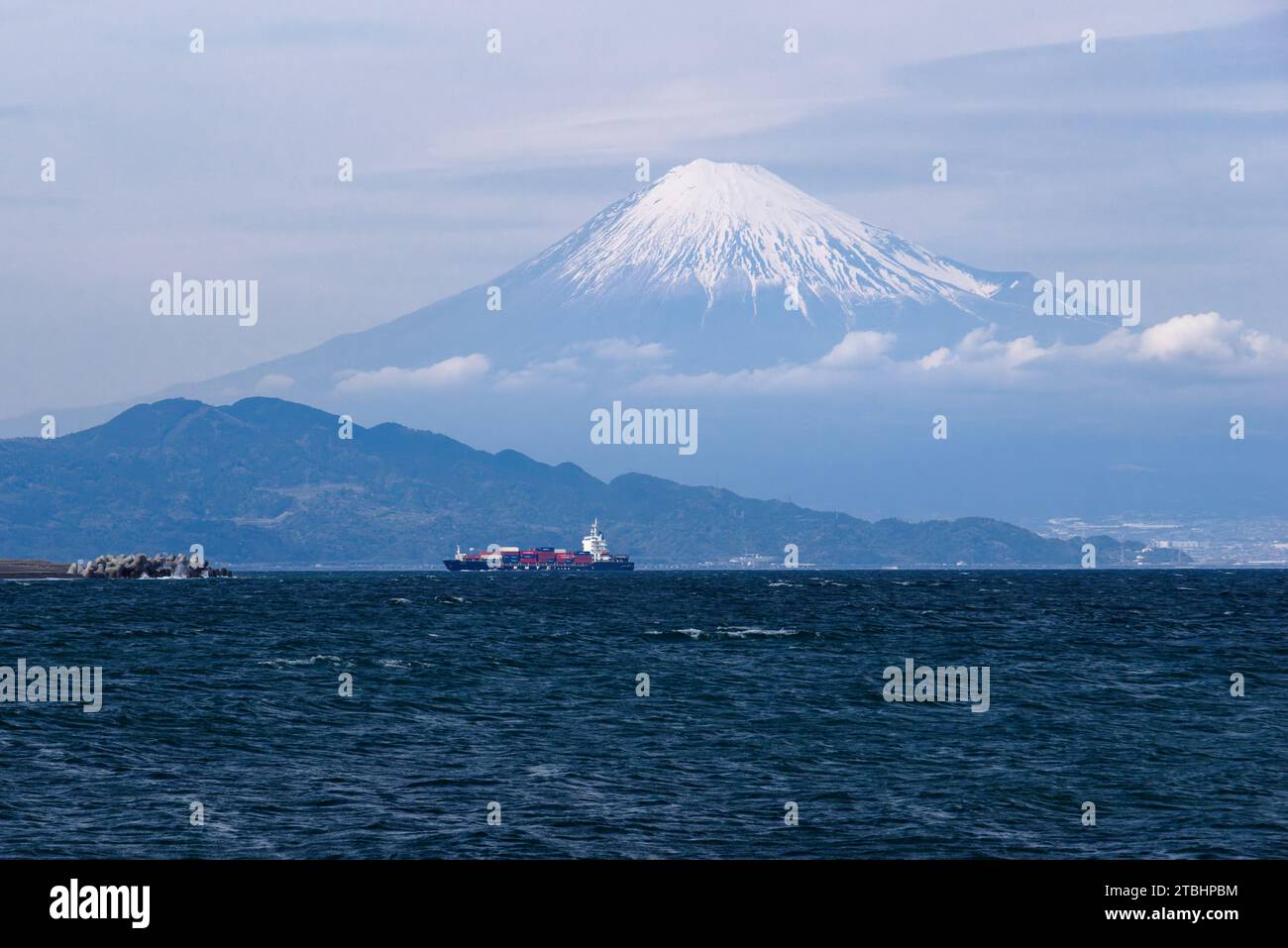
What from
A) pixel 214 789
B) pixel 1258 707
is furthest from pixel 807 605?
pixel 214 789
